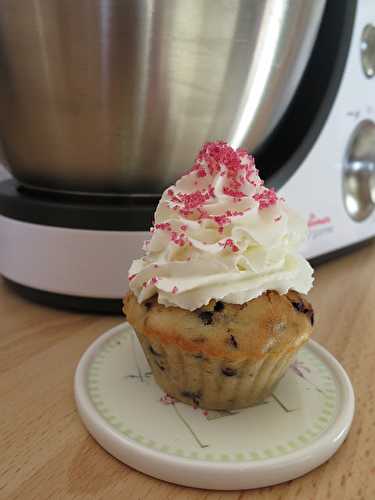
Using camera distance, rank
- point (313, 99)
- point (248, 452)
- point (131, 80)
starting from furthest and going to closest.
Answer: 1. point (313, 99)
2. point (131, 80)
3. point (248, 452)

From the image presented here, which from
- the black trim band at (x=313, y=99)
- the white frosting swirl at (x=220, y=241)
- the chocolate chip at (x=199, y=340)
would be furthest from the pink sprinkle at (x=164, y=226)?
the black trim band at (x=313, y=99)

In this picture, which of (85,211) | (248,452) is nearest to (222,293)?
(248,452)

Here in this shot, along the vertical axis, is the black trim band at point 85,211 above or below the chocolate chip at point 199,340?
above

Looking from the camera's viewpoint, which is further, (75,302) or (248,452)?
(75,302)

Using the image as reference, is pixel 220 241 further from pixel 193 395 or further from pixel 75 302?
pixel 75 302

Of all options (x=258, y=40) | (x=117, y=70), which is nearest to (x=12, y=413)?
(x=117, y=70)

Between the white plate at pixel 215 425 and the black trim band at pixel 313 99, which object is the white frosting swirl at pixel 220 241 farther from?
the black trim band at pixel 313 99

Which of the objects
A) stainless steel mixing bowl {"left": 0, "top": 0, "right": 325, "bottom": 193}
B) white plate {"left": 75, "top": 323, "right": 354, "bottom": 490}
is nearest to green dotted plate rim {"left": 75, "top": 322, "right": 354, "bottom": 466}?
white plate {"left": 75, "top": 323, "right": 354, "bottom": 490}

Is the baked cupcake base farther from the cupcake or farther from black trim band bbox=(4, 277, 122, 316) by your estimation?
black trim band bbox=(4, 277, 122, 316)

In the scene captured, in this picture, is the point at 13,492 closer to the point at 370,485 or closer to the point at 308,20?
the point at 370,485
